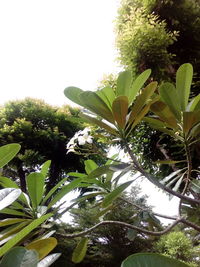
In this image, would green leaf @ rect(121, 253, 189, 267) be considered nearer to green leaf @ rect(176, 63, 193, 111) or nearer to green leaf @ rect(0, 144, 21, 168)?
green leaf @ rect(0, 144, 21, 168)

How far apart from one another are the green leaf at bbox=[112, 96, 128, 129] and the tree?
410 cm

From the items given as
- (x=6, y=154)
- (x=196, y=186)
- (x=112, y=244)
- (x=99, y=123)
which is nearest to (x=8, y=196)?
(x=6, y=154)

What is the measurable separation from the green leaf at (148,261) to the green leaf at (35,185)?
707 millimetres

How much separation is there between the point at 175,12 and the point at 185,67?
198 cm

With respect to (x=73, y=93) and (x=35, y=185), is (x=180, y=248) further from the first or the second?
(x=73, y=93)

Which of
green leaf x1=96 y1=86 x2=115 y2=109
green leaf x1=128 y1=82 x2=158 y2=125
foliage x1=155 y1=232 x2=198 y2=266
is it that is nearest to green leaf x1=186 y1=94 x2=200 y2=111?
green leaf x1=128 y1=82 x2=158 y2=125

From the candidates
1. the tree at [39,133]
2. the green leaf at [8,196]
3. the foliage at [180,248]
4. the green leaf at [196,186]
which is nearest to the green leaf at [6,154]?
the green leaf at [8,196]

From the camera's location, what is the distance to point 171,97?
793mm

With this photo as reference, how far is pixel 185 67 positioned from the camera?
32.4 inches

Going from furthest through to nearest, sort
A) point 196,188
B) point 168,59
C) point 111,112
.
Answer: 1. point 168,59
2. point 196,188
3. point 111,112

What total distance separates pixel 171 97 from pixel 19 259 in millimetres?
633

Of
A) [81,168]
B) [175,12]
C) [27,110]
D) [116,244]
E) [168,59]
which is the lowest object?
[116,244]

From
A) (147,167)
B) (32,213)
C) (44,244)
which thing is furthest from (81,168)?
(44,244)

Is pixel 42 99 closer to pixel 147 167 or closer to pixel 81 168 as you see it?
pixel 81 168
